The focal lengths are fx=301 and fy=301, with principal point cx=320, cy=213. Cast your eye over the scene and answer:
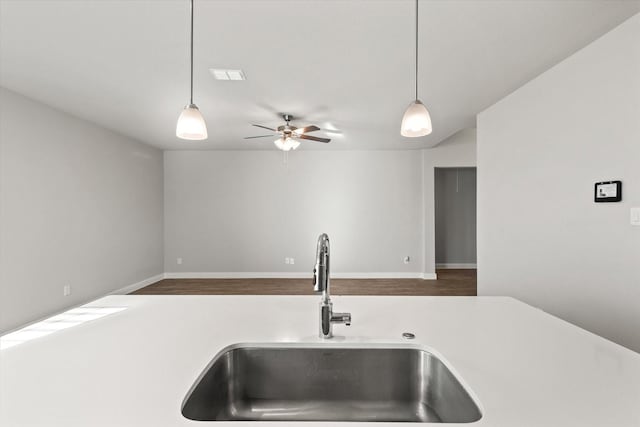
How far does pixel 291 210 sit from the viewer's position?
6.06m

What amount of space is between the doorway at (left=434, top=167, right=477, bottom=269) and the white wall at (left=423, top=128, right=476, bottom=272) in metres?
1.17

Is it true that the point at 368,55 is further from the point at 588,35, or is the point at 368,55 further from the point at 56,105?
the point at 56,105

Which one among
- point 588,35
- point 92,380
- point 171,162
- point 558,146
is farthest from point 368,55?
point 171,162

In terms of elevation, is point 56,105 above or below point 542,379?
above

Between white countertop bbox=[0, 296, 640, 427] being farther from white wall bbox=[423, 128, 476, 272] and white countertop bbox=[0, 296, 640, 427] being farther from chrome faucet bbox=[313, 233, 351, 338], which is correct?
white wall bbox=[423, 128, 476, 272]

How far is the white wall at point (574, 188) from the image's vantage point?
207cm

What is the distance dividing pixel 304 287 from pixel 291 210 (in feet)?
5.28

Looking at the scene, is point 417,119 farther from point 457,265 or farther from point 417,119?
point 457,265

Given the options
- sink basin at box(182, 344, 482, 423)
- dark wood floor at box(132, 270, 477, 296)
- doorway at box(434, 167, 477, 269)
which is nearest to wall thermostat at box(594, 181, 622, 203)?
sink basin at box(182, 344, 482, 423)

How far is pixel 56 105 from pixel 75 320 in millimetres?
3596

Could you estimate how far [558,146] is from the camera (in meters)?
2.65

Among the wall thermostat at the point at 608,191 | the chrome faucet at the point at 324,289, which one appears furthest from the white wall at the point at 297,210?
the chrome faucet at the point at 324,289

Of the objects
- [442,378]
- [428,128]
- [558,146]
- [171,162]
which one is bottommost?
[442,378]

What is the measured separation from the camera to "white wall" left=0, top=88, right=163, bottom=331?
125 inches
